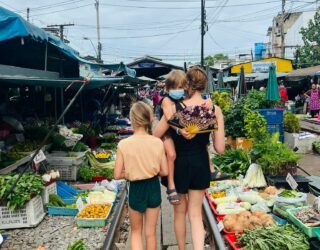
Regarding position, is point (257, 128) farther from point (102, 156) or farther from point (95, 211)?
point (102, 156)

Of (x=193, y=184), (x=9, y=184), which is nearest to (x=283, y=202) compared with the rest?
(x=193, y=184)

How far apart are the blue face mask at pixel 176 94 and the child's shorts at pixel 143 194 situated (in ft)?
2.77

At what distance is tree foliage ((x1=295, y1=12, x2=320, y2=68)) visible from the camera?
42.8 m

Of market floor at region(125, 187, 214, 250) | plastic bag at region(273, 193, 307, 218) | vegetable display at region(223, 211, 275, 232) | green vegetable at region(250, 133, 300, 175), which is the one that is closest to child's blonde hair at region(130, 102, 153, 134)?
vegetable display at region(223, 211, 275, 232)

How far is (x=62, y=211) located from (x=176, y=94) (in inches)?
132

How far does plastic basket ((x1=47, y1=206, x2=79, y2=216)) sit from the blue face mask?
3.21 metres

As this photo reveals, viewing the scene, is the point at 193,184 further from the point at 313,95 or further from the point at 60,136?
the point at 313,95

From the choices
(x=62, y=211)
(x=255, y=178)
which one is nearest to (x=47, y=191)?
(x=62, y=211)

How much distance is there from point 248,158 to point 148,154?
4.57m

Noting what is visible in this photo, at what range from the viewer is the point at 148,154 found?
148 inches

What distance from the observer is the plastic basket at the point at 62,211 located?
6.23m

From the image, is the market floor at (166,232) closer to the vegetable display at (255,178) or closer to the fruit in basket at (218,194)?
the fruit in basket at (218,194)

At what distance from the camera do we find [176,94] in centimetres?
397

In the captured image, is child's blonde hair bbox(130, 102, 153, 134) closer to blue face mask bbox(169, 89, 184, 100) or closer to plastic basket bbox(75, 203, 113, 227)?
blue face mask bbox(169, 89, 184, 100)
